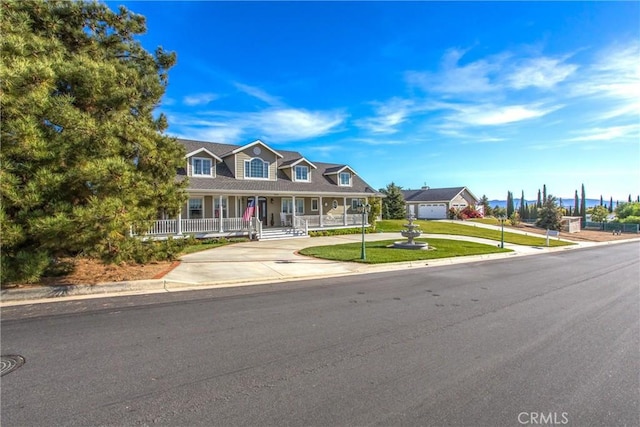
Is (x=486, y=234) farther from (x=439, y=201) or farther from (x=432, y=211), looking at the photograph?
(x=432, y=211)

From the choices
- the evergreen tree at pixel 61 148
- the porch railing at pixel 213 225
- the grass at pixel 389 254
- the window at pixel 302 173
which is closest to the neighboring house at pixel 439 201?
the window at pixel 302 173

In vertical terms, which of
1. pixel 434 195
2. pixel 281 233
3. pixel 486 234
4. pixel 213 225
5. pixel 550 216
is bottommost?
pixel 486 234

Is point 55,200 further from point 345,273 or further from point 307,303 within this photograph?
point 345,273

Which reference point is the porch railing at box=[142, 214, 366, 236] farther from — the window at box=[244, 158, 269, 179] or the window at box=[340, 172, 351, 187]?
the window at box=[340, 172, 351, 187]

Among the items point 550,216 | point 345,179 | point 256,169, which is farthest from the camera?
point 550,216

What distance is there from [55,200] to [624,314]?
1264 cm

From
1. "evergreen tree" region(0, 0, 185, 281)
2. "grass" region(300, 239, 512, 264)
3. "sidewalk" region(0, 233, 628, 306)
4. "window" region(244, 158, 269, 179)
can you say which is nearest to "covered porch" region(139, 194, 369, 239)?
"window" region(244, 158, 269, 179)

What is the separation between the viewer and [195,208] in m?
→ 23.2

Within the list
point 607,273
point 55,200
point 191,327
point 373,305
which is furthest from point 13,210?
point 607,273

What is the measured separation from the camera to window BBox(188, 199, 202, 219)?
23031 millimetres

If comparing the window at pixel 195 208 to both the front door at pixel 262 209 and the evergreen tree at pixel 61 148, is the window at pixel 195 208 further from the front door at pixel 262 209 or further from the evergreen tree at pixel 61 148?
the evergreen tree at pixel 61 148

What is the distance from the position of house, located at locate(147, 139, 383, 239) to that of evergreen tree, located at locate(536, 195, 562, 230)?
957 inches

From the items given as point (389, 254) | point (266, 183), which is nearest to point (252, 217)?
point (266, 183)

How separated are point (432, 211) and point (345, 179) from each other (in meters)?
24.3
